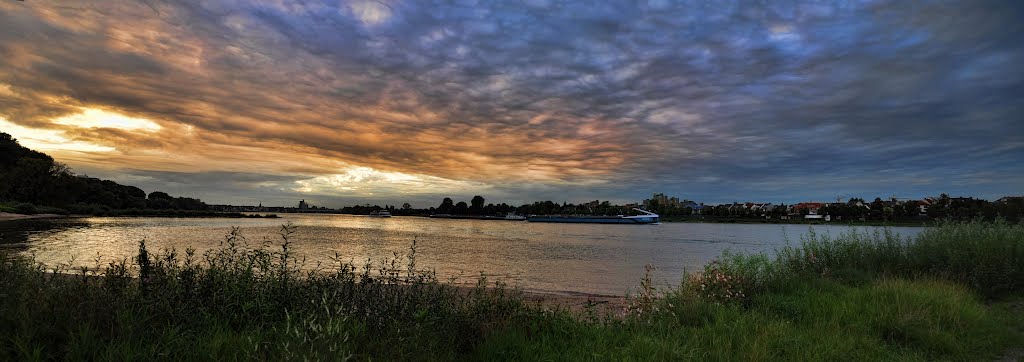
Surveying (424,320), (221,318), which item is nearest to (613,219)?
(424,320)

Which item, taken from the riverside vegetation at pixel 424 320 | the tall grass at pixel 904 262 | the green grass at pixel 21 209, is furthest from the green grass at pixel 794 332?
the green grass at pixel 21 209

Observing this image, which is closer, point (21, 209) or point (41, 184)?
point (21, 209)

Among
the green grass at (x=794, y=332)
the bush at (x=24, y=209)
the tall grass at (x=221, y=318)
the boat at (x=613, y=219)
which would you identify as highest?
the boat at (x=613, y=219)

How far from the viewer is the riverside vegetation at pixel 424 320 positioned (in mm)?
4703

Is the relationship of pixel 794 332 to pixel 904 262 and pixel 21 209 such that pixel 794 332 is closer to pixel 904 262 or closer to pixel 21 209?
pixel 904 262

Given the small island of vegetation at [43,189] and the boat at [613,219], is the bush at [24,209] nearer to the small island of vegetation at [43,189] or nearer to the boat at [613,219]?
the small island of vegetation at [43,189]

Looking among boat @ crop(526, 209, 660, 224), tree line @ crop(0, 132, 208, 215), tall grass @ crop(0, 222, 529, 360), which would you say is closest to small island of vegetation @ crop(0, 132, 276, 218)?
tree line @ crop(0, 132, 208, 215)

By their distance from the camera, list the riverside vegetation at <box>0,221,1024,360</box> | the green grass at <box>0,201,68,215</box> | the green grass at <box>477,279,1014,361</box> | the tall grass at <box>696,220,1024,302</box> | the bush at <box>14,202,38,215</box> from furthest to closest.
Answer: the bush at <box>14,202,38,215</box>, the green grass at <box>0,201,68,215</box>, the tall grass at <box>696,220,1024,302</box>, the green grass at <box>477,279,1014,361</box>, the riverside vegetation at <box>0,221,1024,360</box>

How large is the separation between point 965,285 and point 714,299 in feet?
27.3

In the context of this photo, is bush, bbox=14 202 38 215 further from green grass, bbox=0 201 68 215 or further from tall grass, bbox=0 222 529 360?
tall grass, bbox=0 222 529 360

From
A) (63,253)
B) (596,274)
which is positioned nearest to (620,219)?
(596,274)

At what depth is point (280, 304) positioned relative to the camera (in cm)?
721

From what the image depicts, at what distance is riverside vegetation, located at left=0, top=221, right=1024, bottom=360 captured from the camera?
4703 mm

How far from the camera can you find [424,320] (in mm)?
6871
